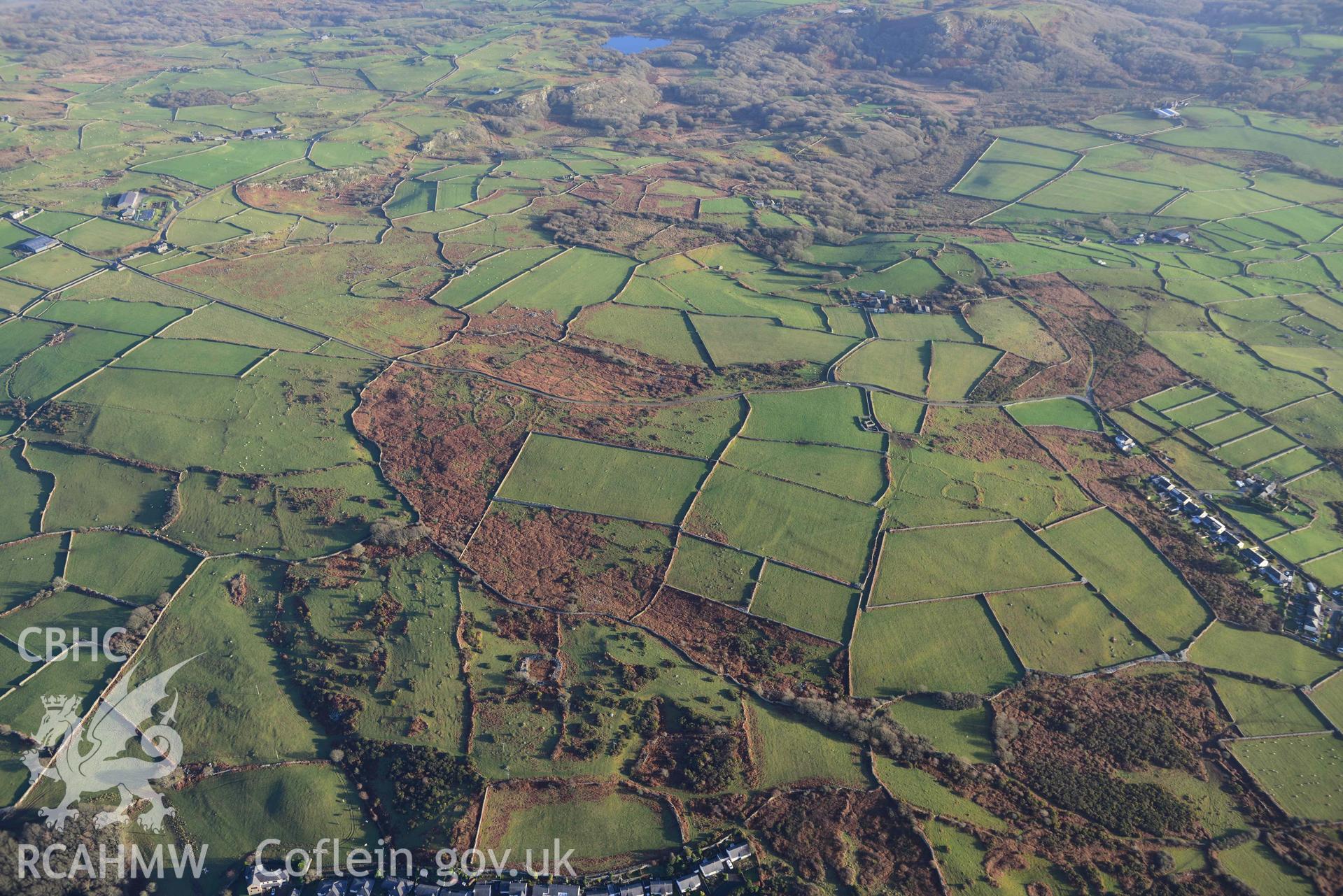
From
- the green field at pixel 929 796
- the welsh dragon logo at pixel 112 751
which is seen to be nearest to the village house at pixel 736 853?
the green field at pixel 929 796

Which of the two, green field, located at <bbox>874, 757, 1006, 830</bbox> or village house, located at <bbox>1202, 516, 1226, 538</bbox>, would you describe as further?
village house, located at <bbox>1202, 516, 1226, 538</bbox>

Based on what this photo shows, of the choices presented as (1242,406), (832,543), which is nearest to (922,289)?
(1242,406)

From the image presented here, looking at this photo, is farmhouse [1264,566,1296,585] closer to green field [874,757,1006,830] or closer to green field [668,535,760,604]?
green field [874,757,1006,830]

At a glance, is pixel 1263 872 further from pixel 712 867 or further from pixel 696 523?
pixel 696 523

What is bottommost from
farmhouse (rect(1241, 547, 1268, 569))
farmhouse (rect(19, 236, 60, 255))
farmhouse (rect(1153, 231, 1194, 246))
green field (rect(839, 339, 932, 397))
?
farmhouse (rect(1241, 547, 1268, 569))

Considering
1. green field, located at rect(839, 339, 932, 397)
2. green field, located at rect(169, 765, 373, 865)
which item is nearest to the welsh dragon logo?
green field, located at rect(169, 765, 373, 865)

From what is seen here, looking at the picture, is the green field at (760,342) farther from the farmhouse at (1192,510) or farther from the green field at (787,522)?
the farmhouse at (1192,510)

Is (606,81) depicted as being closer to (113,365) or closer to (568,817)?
(113,365)
